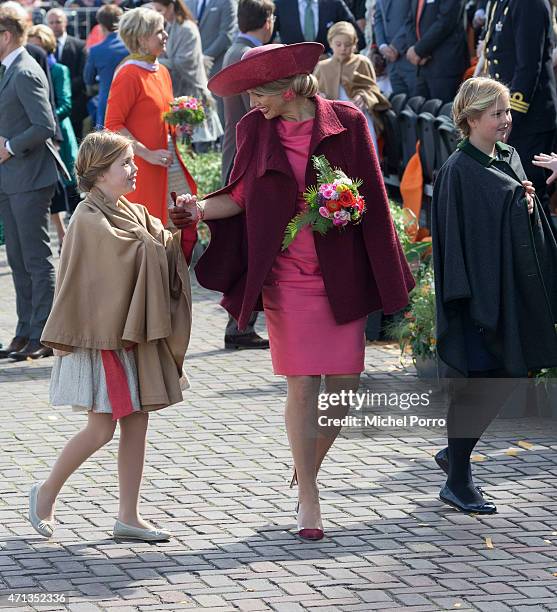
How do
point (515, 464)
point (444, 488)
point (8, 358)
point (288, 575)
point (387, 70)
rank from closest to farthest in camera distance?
point (288, 575) < point (444, 488) < point (515, 464) < point (8, 358) < point (387, 70)

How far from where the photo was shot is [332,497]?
6.09 metres

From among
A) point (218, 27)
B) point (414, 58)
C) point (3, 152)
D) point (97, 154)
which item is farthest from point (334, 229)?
point (218, 27)

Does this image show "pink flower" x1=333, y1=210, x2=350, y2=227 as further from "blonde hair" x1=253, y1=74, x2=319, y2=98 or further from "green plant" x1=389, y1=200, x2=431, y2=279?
"green plant" x1=389, y1=200, x2=431, y2=279

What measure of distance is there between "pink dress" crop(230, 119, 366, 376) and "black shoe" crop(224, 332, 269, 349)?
146 inches

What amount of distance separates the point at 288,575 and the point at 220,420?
248 cm

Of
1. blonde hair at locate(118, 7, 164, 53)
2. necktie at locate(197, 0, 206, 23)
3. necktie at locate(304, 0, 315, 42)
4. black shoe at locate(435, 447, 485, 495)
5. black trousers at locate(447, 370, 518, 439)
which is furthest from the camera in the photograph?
necktie at locate(197, 0, 206, 23)

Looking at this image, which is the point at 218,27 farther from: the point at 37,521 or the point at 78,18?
the point at 37,521

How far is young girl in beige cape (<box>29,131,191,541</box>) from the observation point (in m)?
5.38

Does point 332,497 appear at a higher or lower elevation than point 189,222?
lower

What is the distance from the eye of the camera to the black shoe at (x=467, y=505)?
581 cm

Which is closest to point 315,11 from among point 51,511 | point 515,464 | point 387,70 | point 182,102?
point 387,70

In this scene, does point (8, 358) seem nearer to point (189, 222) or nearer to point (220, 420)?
point (220, 420)

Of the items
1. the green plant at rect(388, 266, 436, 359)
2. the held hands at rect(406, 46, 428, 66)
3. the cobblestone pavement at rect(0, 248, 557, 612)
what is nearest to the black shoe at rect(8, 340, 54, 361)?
the cobblestone pavement at rect(0, 248, 557, 612)

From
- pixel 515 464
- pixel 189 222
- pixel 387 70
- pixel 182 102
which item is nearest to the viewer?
pixel 189 222
